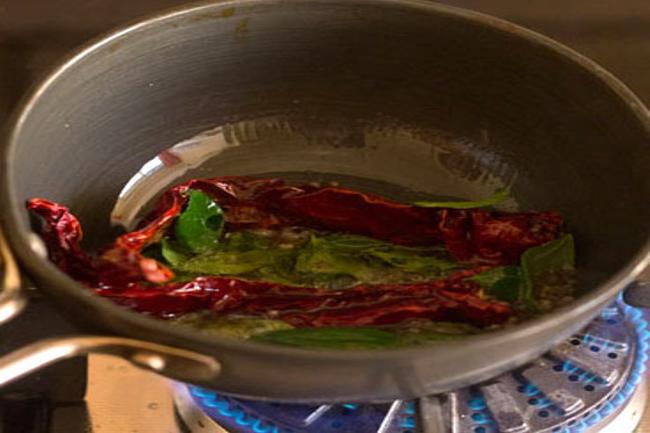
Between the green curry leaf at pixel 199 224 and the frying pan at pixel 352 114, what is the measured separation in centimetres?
5

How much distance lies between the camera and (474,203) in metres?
0.77

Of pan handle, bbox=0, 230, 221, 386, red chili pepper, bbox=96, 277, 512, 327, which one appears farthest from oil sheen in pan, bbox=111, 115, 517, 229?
pan handle, bbox=0, 230, 221, 386

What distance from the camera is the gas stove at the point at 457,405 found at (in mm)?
637

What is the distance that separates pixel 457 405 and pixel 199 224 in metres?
0.22

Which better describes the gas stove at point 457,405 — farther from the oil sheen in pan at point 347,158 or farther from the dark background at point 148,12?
the dark background at point 148,12

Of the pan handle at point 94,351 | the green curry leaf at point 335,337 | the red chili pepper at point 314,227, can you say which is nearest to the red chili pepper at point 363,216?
the red chili pepper at point 314,227

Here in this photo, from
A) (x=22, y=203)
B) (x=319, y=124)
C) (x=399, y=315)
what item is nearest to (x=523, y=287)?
(x=399, y=315)

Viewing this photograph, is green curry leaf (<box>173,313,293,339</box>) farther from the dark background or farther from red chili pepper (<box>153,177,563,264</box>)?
the dark background

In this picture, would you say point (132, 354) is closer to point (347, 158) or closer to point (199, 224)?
point (199, 224)

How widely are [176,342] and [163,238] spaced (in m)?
0.23

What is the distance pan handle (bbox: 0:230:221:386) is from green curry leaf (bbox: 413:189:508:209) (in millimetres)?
285

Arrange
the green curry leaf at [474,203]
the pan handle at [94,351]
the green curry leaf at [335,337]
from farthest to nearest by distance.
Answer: the green curry leaf at [474,203] < the green curry leaf at [335,337] < the pan handle at [94,351]

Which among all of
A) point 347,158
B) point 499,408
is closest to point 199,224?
point 347,158

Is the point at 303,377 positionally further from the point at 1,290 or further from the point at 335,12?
the point at 335,12
